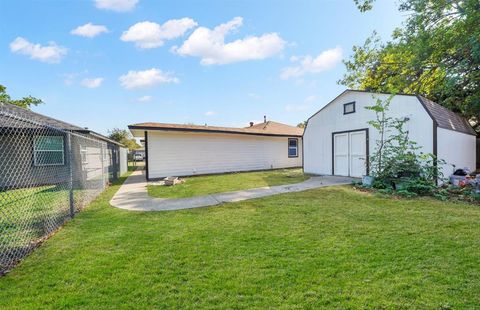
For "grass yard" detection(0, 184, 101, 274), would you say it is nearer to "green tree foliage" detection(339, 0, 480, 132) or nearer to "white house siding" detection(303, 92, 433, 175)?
"white house siding" detection(303, 92, 433, 175)

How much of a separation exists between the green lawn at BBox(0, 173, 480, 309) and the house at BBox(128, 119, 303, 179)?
24.3 ft

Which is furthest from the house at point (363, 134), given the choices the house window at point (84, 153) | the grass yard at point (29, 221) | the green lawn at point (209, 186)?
the house window at point (84, 153)

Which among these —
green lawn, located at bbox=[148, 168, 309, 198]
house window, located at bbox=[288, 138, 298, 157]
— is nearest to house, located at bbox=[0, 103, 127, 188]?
green lawn, located at bbox=[148, 168, 309, 198]

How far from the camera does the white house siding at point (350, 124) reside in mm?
8289

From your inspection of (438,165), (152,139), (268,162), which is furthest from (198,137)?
(438,165)

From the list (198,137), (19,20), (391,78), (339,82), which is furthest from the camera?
(339,82)

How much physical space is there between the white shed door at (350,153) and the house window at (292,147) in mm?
5968

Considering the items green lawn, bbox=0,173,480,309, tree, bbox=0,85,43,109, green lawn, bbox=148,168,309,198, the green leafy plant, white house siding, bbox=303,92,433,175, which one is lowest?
green lawn, bbox=148,168,309,198

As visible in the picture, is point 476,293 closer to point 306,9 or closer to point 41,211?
point 41,211

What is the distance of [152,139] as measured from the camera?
38.3 ft

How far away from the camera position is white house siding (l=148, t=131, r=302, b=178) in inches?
469

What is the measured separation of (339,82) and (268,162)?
846 centimetres

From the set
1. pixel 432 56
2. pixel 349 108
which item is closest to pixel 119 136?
pixel 349 108

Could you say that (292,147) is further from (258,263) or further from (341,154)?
(258,263)
